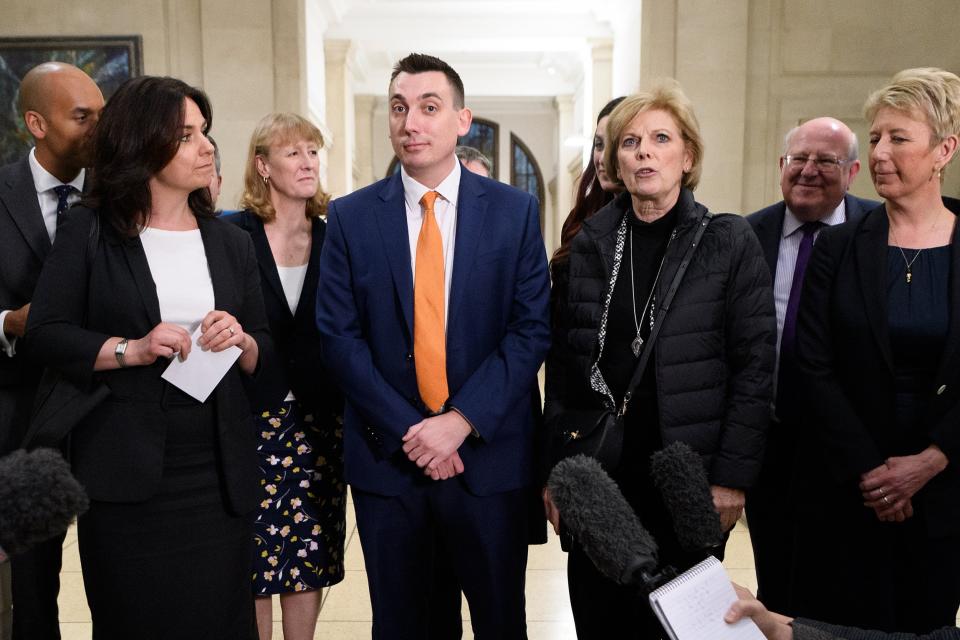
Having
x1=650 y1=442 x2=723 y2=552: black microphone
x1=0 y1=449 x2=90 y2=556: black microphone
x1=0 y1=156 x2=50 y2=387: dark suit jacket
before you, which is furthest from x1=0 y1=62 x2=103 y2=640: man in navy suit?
x1=650 y1=442 x2=723 y2=552: black microphone

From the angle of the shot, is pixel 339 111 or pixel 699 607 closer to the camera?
pixel 699 607

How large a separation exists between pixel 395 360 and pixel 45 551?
136 centimetres

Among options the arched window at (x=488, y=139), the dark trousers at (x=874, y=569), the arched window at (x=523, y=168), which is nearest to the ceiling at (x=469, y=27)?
the arched window at (x=523, y=168)

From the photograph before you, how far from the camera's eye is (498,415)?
7.93 feet

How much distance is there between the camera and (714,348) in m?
2.41

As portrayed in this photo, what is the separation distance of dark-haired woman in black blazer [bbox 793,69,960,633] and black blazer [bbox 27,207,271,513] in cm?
176

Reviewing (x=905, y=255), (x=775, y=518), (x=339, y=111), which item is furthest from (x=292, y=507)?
(x=339, y=111)

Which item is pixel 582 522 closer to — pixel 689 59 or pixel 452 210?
pixel 452 210

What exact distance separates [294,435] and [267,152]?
40.6 inches

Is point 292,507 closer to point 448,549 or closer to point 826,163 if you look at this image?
point 448,549

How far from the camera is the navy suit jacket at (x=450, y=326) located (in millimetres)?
2449

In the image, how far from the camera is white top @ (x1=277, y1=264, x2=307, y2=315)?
3000 millimetres

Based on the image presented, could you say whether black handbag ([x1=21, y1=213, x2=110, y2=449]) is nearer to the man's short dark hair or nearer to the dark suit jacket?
the dark suit jacket

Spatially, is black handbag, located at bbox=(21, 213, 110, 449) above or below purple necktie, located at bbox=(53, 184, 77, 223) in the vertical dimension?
below
